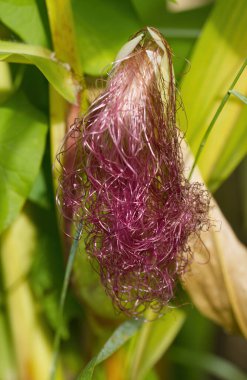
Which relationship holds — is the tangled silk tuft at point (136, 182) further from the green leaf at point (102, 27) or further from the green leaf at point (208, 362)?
the green leaf at point (208, 362)

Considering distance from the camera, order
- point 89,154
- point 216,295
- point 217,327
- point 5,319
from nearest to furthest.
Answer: point 89,154, point 216,295, point 5,319, point 217,327

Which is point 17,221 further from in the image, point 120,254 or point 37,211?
point 120,254

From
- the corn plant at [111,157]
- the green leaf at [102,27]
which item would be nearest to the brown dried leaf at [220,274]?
the corn plant at [111,157]

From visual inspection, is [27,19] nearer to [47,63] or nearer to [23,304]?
[47,63]

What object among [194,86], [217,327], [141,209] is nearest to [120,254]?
[141,209]

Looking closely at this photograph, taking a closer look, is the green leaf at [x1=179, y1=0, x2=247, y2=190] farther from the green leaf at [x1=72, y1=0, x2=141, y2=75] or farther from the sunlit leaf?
the sunlit leaf

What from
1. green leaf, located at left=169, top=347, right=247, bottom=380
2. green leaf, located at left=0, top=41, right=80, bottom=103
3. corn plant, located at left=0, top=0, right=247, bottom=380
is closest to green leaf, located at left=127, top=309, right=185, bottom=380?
corn plant, located at left=0, top=0, right=247, bottom=380
